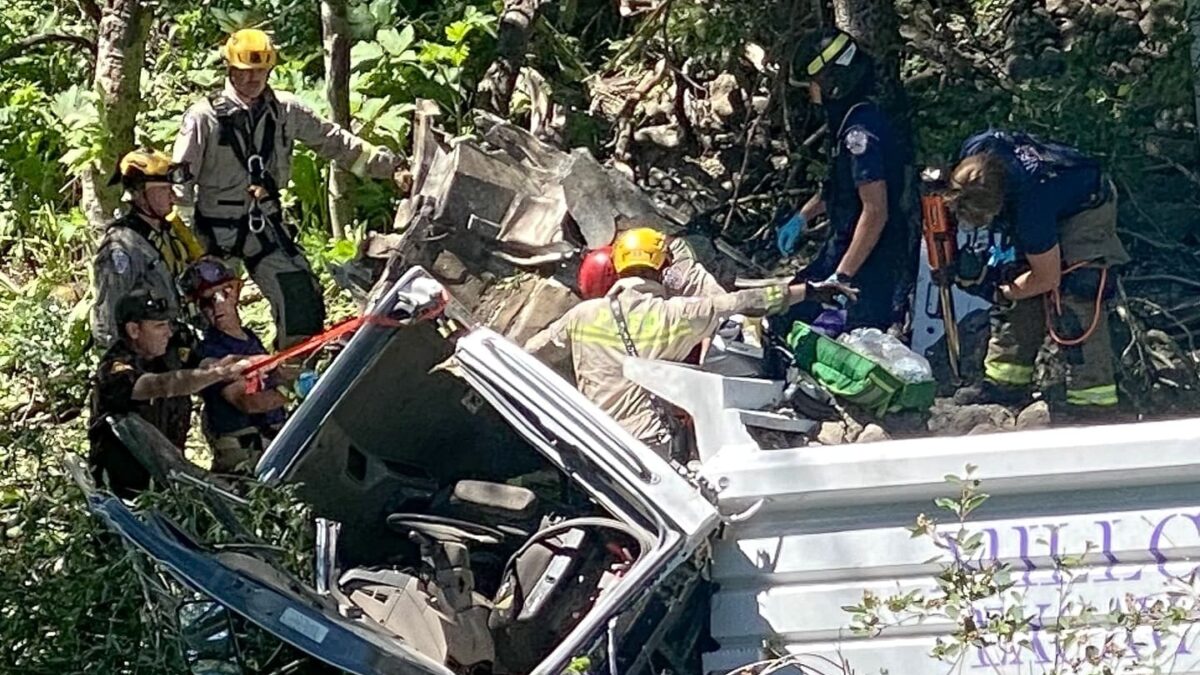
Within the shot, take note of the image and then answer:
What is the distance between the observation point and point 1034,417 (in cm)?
693

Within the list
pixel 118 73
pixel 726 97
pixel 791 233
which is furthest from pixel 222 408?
pixel 726 97

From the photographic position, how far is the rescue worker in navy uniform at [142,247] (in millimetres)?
7221

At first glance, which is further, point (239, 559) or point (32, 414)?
point (32, 414)

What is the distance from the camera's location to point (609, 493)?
4.98 meters

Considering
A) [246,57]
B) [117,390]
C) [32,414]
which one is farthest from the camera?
[32,414]

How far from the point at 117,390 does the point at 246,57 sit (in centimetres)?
189

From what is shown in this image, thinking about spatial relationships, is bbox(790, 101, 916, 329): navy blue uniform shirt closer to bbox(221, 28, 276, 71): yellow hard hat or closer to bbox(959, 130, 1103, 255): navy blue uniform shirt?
bbox(959, 130, 1103, 255): navy blue uniform shirt

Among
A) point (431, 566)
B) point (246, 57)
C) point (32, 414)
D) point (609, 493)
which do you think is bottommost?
point (32, 414)

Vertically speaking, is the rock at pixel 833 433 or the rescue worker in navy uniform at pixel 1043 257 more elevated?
the rescue worker in navy uniform at pixel 1043 257

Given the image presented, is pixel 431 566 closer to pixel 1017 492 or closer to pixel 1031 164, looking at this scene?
pixel 1017 492

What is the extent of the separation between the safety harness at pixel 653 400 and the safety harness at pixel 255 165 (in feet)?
7.71

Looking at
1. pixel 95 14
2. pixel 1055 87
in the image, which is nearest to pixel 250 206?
pixel 95 14

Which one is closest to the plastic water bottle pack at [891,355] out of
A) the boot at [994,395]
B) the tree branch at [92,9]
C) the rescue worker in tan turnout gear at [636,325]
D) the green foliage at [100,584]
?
the rescue worker in tan turnout gear at [636,325]

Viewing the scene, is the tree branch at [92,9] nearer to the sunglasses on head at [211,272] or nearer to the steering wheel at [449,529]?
the sunglasses on head at [211,272]
